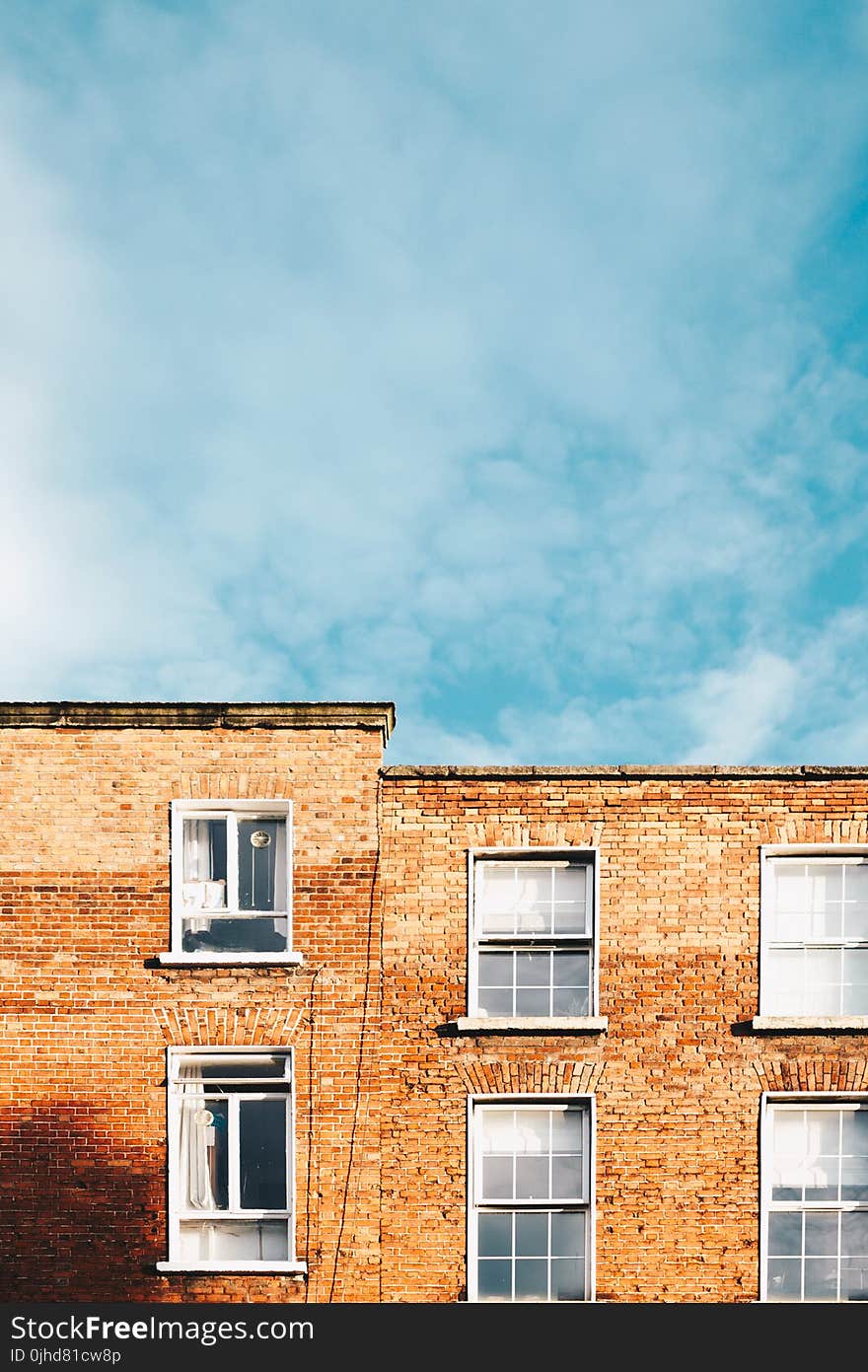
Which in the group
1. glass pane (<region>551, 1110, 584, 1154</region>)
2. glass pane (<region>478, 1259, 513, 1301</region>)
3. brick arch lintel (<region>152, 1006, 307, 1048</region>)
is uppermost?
brick arch lintel (<region>152, 1006, 307, 1048</region>)

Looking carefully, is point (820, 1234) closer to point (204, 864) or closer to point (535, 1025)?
point (535, 1025)

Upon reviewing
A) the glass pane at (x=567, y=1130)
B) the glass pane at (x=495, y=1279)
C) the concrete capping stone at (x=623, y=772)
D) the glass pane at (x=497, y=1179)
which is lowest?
the glass pane at (x=495, y=1279)

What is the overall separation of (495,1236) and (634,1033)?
9.33 feet

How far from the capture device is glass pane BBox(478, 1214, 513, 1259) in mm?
15531

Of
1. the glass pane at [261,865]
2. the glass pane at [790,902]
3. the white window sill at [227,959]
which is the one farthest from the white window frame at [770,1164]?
the glass pane at [261,865]

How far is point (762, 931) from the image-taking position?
15922 millimetres

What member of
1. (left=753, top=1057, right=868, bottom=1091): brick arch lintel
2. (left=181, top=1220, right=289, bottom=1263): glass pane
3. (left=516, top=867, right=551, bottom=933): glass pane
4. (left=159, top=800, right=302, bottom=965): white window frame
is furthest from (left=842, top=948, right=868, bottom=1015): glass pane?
(left=181, top=1220, right=289, bottom=1263): glass pane

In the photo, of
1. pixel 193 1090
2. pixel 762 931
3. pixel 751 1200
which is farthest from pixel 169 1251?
pixel 762 931

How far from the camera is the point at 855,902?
632 inches

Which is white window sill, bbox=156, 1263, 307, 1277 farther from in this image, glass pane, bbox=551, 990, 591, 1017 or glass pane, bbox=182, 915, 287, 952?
glass pane, bbox=551, 990, 591, 1017

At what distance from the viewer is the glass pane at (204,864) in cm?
1619

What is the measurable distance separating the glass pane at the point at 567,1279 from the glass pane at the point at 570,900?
12.4 feet

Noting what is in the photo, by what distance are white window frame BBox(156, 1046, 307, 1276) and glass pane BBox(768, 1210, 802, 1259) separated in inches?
213

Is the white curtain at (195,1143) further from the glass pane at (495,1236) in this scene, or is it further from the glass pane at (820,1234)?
the glass pane at (820,1234)
